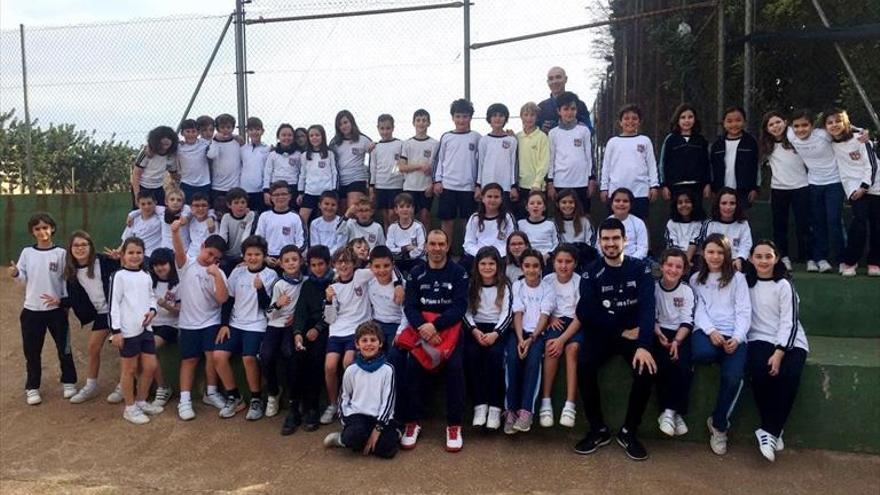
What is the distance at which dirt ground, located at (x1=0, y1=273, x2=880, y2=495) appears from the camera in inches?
162

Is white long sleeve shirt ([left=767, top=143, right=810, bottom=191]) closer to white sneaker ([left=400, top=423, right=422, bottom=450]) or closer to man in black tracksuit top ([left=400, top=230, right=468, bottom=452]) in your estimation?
man in black tracksuit top ([left=400, top=230, right=468, bottom=452])

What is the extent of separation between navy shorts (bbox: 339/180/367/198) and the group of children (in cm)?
4

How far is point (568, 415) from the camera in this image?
4.53 metres

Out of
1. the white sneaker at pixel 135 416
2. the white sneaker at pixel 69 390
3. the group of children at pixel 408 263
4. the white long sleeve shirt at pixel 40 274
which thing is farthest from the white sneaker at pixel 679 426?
the white long sleeve shirt at pixel 40 274

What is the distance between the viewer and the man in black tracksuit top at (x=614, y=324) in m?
4.49

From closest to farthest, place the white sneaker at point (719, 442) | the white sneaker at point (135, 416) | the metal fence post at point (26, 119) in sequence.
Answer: the white sneaker at point (719, 442) → the white sneaker at point (135, 416) → the metal fence post at point (26, 119)

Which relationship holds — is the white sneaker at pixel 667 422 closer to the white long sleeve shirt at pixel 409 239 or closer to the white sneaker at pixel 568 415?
the white sneaker at pixel 568 415

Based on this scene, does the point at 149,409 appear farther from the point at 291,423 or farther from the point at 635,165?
the point at 635,165

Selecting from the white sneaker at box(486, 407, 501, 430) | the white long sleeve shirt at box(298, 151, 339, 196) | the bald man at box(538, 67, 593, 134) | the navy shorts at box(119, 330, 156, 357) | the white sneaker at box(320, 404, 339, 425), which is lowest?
the white sneaker at box(320, 404, 339, 425)

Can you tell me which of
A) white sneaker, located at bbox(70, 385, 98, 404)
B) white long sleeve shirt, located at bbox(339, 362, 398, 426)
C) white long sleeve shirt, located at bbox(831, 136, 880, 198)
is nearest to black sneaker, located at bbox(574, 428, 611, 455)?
white long sleeve shirt, located at bbox(339, 362, 398, 426)

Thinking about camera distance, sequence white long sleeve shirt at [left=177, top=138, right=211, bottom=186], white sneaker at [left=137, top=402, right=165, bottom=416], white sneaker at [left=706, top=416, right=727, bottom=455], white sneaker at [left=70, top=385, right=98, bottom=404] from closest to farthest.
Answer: white sneaker at [left=706, top=416, right=727, bottom=455]
white sneaker at [left=137, top=402, right=165, bottom=416]
white sneaker at [left=70, top=385, right=98, bottom=404]
white long sleeve shirt at [left=177, top=138, right=211, bottom=186]

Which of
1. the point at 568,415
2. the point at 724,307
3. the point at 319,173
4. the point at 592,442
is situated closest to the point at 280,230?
the point at 319,173

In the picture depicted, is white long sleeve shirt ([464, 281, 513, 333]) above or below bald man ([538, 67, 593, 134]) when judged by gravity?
below

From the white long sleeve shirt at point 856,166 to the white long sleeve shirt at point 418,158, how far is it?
3639 millimetres
